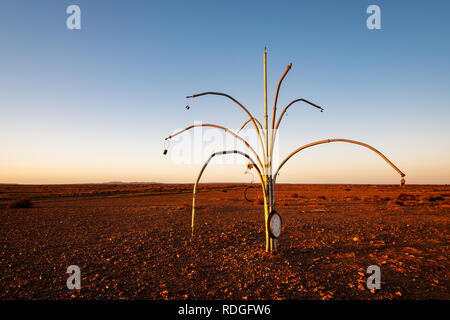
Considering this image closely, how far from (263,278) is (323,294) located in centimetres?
167

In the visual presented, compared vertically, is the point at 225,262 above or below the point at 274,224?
below

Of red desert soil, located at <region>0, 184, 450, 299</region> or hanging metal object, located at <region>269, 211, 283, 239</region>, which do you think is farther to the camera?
hanging metal object, located at <region>269, 211, 283, 239</region>

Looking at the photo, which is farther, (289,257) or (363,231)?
(363,231)

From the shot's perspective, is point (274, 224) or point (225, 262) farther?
point (225, 262)

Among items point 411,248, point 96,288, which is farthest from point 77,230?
point 411,248

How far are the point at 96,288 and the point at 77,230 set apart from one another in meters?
9.61

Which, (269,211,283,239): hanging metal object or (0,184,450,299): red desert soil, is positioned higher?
(269,211,283,239): hanging metal object

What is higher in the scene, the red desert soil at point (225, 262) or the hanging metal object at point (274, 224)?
the hanging metal object at point (274, 224)

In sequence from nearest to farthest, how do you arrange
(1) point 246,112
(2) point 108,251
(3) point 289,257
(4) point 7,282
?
1. (4) point 7,282
2. (1) point 246,112
3. (3) point 289,257
4. (2) point 108,251

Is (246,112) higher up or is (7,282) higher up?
(246,112)

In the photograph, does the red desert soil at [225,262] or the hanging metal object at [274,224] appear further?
the hanging metal object at [274,224]

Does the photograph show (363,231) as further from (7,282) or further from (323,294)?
(7,282)
